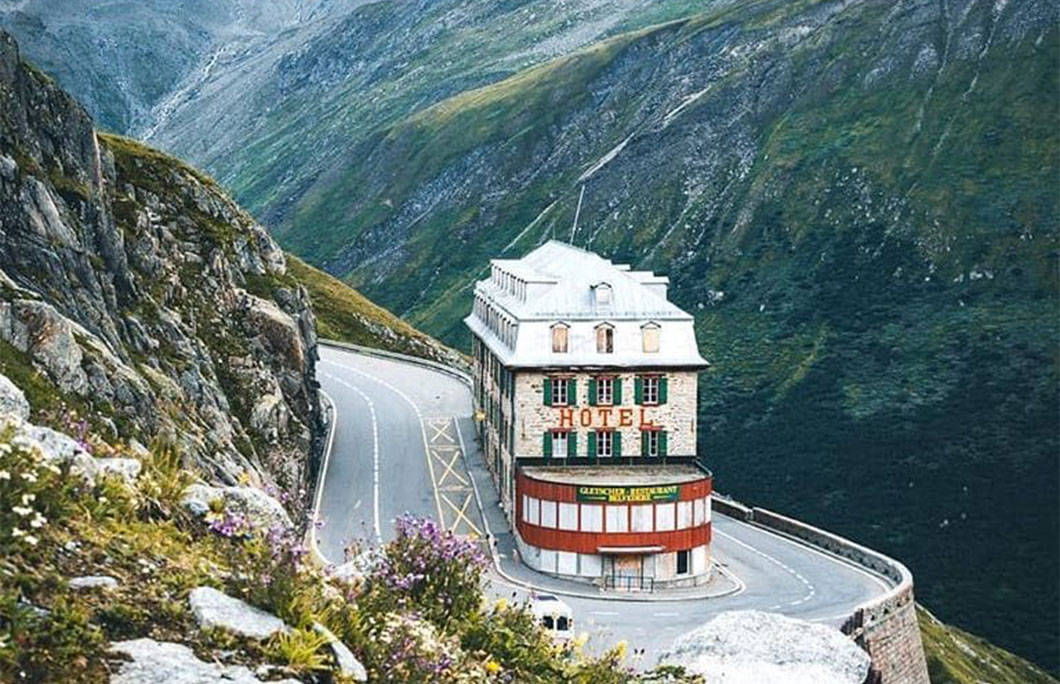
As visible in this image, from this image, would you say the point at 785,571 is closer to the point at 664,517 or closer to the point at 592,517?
the point at 664,517

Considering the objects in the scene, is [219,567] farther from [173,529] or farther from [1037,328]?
[1037,328]

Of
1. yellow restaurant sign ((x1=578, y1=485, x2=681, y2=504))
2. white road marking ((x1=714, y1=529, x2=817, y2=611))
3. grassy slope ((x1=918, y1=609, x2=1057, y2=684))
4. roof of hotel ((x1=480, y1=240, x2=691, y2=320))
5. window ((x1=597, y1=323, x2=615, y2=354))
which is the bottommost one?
grassy slope ((x1=918, y1=609, x2=1057, y2=684))

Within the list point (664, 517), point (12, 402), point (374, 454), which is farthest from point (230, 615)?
point (374, 454)

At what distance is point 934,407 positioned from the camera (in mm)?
167375

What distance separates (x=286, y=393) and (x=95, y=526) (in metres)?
46.3

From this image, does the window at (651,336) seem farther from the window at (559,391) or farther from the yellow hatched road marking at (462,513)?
the yellow hatched road marking at (462,513)

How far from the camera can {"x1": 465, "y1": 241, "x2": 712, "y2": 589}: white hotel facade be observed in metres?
52.6

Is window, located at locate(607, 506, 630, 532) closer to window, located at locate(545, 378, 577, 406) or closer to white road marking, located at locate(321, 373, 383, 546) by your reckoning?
window, located at locate(545, 378, 577, 406)

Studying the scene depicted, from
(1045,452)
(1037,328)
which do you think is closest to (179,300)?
(1045,452)

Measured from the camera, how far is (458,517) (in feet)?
191

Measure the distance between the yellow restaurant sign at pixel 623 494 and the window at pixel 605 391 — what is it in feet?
18.7

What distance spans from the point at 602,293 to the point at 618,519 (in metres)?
10.6

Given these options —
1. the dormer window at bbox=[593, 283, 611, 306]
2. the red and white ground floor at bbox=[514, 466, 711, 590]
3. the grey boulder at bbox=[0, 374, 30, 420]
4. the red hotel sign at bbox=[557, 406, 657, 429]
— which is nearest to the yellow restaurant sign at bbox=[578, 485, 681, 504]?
Result: the red and white ground floor at bbox=[514, 466, 711, 590]

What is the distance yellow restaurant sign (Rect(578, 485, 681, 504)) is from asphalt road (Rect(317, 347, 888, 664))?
3481 millimetres
